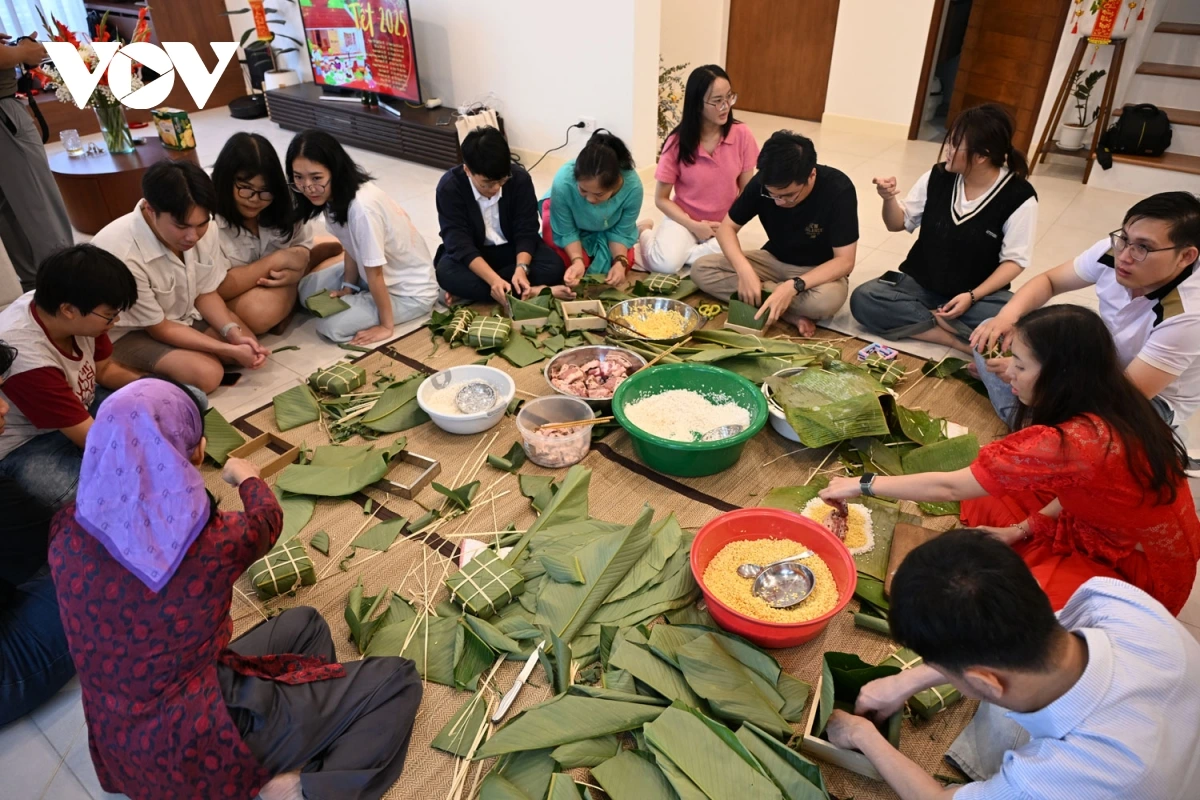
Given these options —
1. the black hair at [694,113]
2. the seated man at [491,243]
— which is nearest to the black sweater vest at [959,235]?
the black hair at [694,113]

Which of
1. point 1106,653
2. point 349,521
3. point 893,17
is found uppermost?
point 893,17

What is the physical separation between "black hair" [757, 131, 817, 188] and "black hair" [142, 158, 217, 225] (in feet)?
6.29

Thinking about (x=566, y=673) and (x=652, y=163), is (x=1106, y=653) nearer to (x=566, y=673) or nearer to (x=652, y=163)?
(x=566, y=673)

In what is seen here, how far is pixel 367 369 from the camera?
2.87 meters

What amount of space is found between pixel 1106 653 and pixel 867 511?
96cm

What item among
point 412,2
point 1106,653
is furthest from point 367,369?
point 412,2

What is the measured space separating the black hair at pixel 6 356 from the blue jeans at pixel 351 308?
1273 mm

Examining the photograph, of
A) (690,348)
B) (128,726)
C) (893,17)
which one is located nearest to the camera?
(128,726)

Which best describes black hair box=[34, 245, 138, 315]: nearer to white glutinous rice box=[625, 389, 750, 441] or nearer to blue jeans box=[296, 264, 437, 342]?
blue jeans box=[296, 264, 437, 342]

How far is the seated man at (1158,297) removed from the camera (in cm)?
191

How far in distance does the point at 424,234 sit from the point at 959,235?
8.99 ft

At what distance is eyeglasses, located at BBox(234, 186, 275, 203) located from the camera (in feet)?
8.79

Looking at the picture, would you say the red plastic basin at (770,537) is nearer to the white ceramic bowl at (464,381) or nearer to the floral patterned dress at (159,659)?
the white ceramic bowl at (464,381)

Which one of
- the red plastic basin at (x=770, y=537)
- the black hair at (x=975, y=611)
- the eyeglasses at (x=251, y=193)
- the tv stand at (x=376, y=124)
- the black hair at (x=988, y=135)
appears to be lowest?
the red plastic basin at (x=770, y=537)
